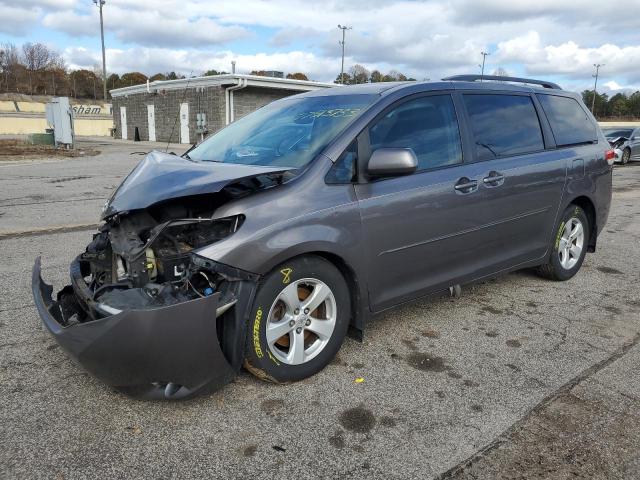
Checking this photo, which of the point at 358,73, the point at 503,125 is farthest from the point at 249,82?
the point at 358,73

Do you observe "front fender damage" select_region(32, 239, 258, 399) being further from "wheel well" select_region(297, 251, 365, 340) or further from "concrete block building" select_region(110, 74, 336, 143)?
"concrete block building" select_region(110, 74, 336, 143)

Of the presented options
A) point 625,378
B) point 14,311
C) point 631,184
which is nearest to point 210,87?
point 631,184

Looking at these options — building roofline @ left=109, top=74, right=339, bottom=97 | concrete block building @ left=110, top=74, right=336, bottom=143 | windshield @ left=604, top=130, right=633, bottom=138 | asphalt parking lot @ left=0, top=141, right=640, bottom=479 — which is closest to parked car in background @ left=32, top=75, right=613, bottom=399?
asphalt parking lot @ left=0, top=141, right=640, bottom=479

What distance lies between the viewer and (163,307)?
2504 mm

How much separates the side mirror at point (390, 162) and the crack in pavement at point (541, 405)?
1.56 metres

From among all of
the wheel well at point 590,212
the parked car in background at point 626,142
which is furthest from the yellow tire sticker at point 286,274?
the parked car in background at point 626,142

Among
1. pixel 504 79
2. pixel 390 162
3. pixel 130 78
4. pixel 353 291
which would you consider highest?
pixel 130 78

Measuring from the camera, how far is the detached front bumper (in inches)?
97.8

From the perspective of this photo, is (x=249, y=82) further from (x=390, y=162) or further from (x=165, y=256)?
(x=165, y=256)

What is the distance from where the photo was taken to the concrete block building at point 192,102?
89.1 feet

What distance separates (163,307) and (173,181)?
2.94 ft

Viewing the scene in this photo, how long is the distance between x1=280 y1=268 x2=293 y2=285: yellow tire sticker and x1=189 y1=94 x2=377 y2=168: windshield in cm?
69

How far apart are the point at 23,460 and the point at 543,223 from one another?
4177 millimetres

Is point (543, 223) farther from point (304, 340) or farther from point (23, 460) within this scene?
point (23, 460)
